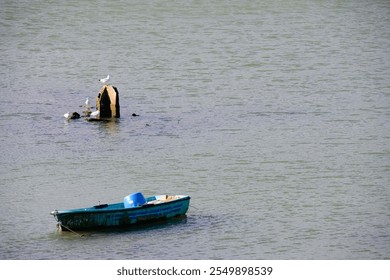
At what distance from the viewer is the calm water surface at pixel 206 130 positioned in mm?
27531

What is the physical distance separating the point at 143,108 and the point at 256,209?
12267mm

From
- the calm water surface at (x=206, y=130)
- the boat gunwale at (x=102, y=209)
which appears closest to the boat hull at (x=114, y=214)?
the boat gunwale at (x=102, y=209)

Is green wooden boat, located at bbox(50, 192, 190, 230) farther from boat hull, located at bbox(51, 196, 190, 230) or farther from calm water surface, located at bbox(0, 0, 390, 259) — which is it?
calm water surface, located at bbox(0, 0, 390, 259)

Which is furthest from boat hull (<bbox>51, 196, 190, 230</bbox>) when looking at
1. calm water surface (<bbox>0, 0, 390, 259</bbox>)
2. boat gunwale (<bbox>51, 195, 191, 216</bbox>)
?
calm water surface (<bbox>0, 0, 390, 259</bbox>)

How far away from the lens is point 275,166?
3331 cm

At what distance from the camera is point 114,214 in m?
27.2

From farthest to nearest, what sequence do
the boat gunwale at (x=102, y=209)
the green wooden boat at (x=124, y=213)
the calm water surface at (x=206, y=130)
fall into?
the calm water surface at (x=206, y=130) → the green wooden boat at (x=124, y=213) → the boat gunwale at (x=102, y=209)

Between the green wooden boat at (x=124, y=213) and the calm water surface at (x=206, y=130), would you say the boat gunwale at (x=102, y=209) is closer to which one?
the green wooden boat at (x=124, y=213)

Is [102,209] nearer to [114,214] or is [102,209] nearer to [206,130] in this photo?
[114,214]

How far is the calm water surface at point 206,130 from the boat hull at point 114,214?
0.91 feet

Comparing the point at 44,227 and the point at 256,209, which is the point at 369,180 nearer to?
the point at 256,209

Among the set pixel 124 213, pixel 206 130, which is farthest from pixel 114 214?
pixel 206 130

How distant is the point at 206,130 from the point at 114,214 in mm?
10619

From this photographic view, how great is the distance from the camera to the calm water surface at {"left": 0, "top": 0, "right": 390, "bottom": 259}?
90.3ft
